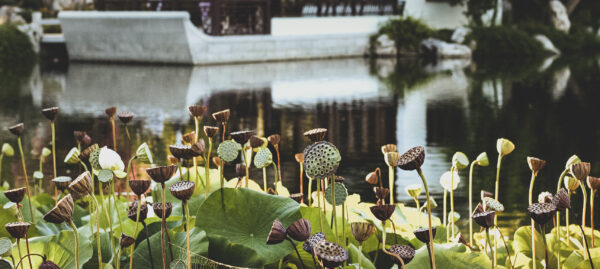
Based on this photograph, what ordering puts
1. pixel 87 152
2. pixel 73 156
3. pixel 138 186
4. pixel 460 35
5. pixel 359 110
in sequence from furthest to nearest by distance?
pixel 460 35 → pixel 359 110 → pixel 73 156 → pixel 87 152 → pixel 138 186

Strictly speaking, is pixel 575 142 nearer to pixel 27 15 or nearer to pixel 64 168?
pixel 64 168

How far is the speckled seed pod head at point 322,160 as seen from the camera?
1642 millimetres

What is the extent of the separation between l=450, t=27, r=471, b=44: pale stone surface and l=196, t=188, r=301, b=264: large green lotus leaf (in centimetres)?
2808

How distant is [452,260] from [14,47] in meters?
24.6

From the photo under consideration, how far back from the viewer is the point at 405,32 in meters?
29.2

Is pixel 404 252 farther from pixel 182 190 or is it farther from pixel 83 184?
pixel 83 184

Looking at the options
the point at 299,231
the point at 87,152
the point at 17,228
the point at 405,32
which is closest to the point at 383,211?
the point at 299,231

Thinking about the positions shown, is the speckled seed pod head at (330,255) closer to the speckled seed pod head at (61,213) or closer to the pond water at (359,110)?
the speckled seed pod head at (61,213)

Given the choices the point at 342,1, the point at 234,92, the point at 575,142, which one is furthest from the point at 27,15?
the point at 575,142

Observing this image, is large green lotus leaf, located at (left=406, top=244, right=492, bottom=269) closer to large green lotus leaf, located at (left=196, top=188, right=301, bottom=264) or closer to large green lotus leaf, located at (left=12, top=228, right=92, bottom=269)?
large green lotus leaf, located at (left=196, top=188, right=301, bottom=264)

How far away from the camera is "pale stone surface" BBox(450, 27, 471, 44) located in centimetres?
2977

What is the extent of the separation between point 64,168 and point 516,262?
5.44m

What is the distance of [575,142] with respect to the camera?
9.24m

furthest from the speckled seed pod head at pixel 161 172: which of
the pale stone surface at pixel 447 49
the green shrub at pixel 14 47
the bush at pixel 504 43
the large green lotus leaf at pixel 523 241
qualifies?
the bush at pixel 504 43
